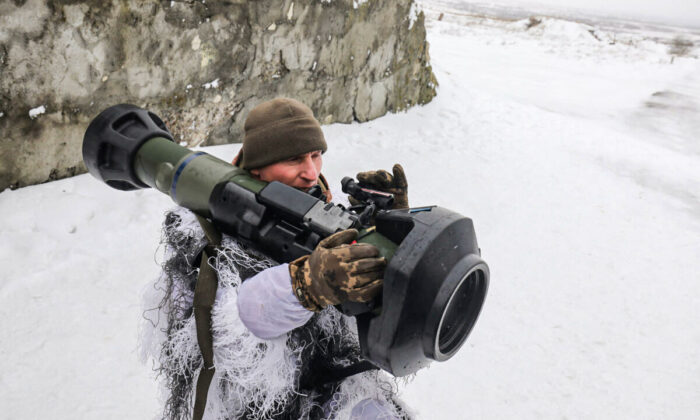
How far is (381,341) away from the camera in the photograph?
2.76 feet

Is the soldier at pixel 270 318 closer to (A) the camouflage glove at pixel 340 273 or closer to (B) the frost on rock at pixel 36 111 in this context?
(A) the camouflage glove at pixel 340 273

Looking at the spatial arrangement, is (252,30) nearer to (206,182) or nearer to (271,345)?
(206,182)

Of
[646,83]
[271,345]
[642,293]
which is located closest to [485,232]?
[642,293]

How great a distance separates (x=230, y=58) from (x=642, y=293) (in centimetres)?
307

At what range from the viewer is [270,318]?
0.95m

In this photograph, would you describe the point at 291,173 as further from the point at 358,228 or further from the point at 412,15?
the point at 412,15

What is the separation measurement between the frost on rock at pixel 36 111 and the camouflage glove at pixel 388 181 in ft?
6.07

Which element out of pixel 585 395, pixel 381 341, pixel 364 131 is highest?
pixel 381 341

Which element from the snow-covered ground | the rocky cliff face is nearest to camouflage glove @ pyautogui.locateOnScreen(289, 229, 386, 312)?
the snow-covered ground

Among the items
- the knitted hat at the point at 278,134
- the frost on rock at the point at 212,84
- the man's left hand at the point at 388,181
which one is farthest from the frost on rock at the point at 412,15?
the knitted hat at the point at 278,134

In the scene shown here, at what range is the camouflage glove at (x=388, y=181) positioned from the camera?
1426 millimetres

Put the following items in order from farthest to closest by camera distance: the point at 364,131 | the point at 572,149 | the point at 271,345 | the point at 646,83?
the point at 646,83 < the point at 572,149 < the point at 364,131 < the point at 271,345

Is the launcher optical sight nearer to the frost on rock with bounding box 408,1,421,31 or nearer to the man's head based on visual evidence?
the man's head

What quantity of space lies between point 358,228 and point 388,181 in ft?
1.62
